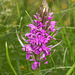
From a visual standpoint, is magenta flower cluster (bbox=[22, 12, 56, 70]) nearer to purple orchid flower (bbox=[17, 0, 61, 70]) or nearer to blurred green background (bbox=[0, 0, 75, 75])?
purple orchid flower (bbox=[17, 0, 61, 70])

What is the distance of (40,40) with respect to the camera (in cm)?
59

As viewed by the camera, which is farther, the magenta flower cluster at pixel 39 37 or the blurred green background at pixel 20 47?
the blurred green background at pixel 20 47

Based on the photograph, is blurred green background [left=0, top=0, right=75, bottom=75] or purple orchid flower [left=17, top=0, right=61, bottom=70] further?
Result: blurred green background [left=0, top=0, right=75, bottom=75]

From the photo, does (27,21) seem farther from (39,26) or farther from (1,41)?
(39,26)

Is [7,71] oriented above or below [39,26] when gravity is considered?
below

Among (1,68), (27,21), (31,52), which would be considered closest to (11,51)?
(1,68)

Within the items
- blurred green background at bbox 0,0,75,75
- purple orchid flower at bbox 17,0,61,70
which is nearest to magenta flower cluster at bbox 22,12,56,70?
purple orchid flower at bbox 17,0,61,70

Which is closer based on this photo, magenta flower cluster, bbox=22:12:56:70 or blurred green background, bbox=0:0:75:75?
magenta flower cluster, bbox=22:12:56:70

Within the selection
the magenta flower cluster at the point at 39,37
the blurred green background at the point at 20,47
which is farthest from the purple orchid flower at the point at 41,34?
the blurred green background at the point at 20,47

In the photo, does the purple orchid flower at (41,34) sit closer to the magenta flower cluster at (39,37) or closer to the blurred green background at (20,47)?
the magenta flower cluster at (39,37)

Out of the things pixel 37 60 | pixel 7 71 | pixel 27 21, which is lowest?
pixel 7 71

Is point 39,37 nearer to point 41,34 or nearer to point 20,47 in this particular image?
point 41,34

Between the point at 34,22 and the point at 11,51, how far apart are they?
0.70 meters

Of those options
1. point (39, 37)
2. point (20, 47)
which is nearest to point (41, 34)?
point (39, 37)
